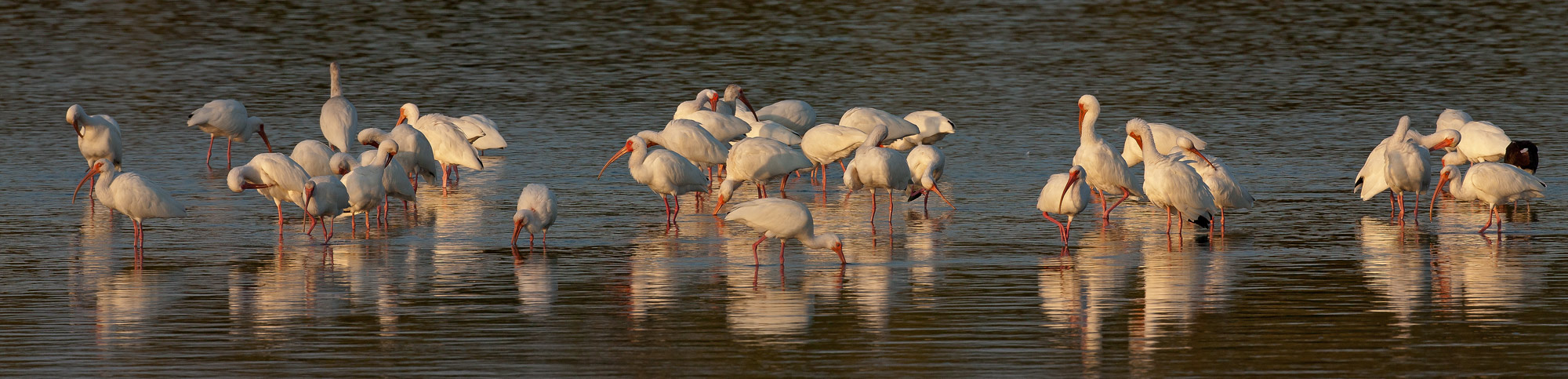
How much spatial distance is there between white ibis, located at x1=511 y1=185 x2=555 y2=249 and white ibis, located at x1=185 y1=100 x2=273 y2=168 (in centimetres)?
640

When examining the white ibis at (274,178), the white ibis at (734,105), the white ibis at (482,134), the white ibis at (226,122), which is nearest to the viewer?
the white ibis at (274,178)

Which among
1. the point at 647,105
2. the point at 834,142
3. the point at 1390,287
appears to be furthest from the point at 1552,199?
the point at 647,105

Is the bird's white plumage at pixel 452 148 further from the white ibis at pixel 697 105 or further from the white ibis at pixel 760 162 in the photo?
the white ibis at pixel 697 105

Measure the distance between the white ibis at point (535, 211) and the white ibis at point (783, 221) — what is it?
4.50 feet

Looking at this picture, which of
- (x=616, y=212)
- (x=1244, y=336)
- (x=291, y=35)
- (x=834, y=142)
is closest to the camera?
(x=1244, y=336)

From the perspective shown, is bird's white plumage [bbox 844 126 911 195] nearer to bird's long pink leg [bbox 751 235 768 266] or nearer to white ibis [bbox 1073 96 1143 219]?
white ibis [bbox 1073 96 1143 219]

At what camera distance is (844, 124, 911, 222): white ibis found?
13602 mm

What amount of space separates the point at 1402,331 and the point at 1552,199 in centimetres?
594

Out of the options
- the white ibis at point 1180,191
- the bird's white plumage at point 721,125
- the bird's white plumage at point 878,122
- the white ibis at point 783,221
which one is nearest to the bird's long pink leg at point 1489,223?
the white ibis at point 1180,191

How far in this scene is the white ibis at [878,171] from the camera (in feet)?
44.6

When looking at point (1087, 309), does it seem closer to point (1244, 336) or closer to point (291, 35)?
point (1244, 336)

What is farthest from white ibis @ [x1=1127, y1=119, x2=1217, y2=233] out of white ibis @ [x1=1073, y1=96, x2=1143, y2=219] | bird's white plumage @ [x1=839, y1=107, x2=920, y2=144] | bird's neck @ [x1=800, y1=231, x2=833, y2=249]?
bird's white plumage @ [x1=839, y1=107, x2=920, y2=144]

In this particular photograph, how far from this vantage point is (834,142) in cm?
1566

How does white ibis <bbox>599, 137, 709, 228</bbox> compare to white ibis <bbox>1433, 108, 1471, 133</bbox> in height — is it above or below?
below
